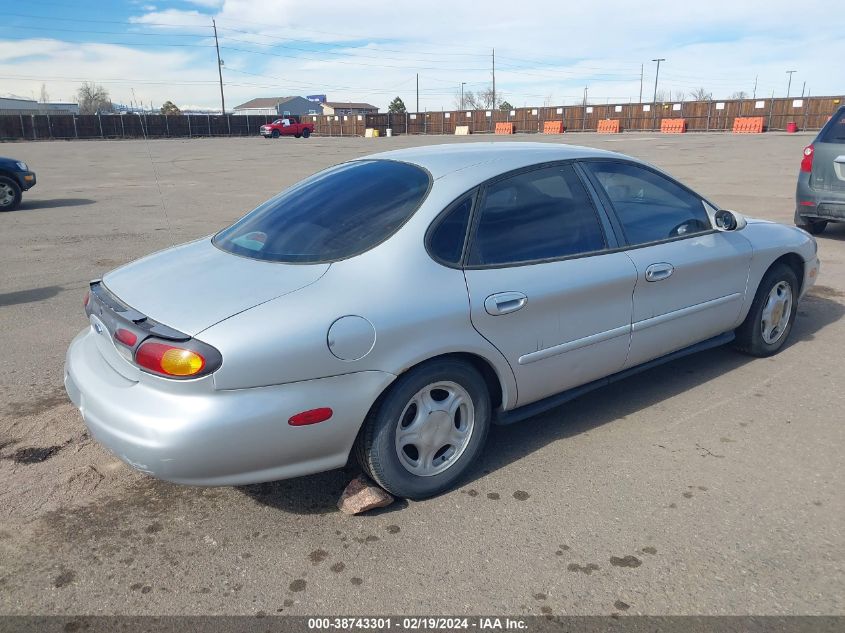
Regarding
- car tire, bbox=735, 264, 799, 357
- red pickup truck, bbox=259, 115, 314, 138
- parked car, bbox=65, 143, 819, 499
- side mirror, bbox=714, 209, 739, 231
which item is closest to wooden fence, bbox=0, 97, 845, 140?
red pickup truck, bbox=259, 115, 314, 138

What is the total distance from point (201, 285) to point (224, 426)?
674 millimetres

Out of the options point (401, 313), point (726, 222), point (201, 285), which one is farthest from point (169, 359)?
point (726, 222)

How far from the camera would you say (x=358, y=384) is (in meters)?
2.70

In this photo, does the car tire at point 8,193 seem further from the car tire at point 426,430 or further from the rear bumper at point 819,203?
the rear bumper at point 819,203

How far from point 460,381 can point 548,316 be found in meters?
0.58

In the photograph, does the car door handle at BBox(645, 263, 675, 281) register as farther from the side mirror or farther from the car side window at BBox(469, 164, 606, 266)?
the side mirror

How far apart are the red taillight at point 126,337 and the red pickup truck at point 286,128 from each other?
178ft

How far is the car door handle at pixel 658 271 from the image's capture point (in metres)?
3.69

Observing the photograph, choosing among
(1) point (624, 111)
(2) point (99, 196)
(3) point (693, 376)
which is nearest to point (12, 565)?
(3) point (693, 376)

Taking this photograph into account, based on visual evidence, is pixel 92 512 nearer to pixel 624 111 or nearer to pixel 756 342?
pixel 756 342

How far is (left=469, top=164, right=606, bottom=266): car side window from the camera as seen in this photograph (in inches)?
126

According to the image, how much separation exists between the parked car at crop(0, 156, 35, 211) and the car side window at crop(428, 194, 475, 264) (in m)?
12.7

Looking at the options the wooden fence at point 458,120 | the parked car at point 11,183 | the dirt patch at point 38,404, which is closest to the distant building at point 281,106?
the wooden fence at point 458,120

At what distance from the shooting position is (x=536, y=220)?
3416 millimetres
